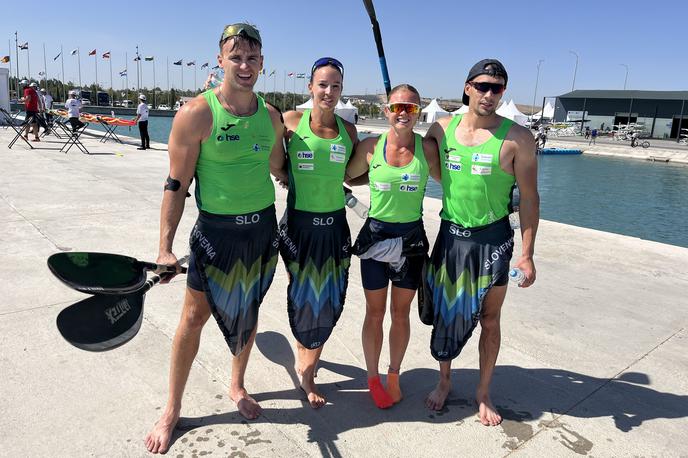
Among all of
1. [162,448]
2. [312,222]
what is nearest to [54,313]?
[162,448]

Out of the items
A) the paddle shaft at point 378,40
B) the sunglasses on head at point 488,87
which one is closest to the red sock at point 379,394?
the sunglasses on head at point 488,87

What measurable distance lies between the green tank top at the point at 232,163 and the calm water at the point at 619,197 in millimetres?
13685

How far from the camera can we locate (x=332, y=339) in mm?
3973

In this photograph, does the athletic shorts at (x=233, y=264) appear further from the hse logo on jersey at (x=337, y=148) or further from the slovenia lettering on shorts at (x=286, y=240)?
the hse logo on jersey at (x=337, y=148)

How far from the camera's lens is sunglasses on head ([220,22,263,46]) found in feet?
8.57

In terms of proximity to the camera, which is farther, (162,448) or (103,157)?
(103,157)

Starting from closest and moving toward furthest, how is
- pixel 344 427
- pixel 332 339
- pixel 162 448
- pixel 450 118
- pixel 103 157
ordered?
1. pixel 162 448
2. pixel 344 427
3. pixel 450 118
4. pixel 332 339
5. pixel 103 157

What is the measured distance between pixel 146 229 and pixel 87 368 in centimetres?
364

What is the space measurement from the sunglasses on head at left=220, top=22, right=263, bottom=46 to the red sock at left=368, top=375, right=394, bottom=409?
2.08 metres

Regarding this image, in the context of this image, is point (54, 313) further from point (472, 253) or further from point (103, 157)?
point (103, 157)

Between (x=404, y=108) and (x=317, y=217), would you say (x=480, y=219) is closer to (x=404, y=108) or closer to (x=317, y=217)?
(x=404, y=108)

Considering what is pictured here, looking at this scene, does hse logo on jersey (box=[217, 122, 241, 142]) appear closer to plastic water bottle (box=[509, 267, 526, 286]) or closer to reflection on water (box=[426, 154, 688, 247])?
plastic water bottle (box=[509, 267, 526, 286])

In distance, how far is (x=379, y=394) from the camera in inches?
122

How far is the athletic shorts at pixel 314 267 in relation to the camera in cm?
306
